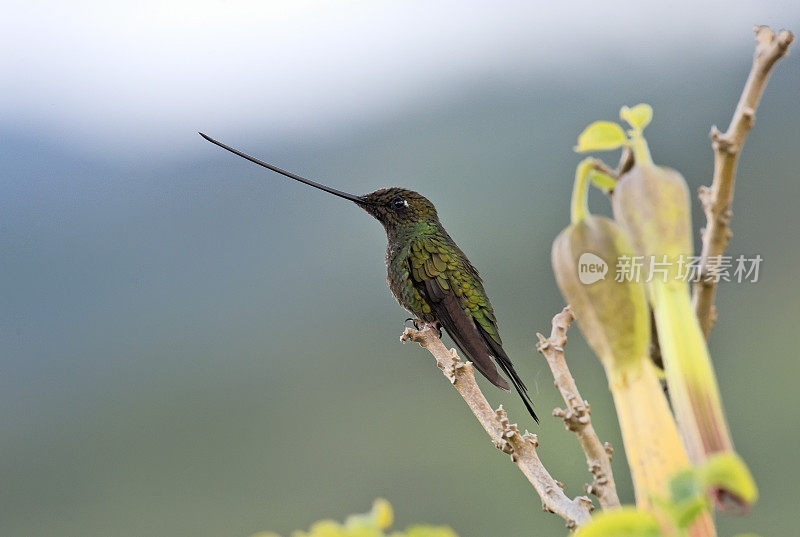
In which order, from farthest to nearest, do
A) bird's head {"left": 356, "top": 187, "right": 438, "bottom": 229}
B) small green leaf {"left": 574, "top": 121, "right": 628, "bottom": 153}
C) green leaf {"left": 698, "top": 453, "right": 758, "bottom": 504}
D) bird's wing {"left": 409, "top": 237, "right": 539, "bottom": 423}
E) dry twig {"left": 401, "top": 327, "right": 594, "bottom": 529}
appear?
bird's head {"left": 356, "top": 187, "right": 438, "bottom": 229} < bird's wing {"left": 409, "top": 237, "right": 539, "bottom": 423} < dry twig {"left": 401, "top": 327, "right": 594, "bottom": 529} < small green leaf {"left": 574, "top": 121, "right": 628, "bottom": 153} < green leaf {"left": 698, "top": 453, "right": 758, "bottom": 504}

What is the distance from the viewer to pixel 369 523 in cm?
33

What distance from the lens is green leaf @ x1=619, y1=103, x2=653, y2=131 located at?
0.41 metres

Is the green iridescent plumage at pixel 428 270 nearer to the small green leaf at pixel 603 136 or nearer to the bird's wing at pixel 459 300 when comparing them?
the bird's wing at pixel 459 300

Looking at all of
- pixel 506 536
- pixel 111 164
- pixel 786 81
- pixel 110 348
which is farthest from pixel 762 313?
pixel 111 164

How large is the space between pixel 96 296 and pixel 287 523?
630cm

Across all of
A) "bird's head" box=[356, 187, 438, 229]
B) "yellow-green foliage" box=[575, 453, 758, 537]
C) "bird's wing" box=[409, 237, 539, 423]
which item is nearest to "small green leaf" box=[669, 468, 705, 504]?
"yellow-green foliage" box=[575, 453, 758, 537]

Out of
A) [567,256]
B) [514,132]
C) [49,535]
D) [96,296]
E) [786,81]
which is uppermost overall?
[786,81]

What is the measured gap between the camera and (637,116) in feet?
1.37

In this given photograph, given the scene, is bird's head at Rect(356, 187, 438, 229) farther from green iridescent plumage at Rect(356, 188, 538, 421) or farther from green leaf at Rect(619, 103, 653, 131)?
green leaf at Rect(619, 103, 653, 131)

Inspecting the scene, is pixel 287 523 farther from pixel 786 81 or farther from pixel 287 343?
pixel 786 81

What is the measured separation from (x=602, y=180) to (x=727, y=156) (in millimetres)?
66

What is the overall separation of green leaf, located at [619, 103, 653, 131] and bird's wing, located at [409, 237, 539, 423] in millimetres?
595

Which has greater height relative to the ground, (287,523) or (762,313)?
(762,313)

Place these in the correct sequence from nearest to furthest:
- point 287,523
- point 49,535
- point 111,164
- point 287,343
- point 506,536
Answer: point 506,536 < point 287,523 < point 49,535 < point 287,343 < point 111,164
